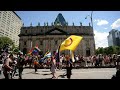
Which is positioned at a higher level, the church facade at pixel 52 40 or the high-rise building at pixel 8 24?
the high-rise building at pixel 8 24

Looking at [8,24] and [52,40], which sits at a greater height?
[8,24]

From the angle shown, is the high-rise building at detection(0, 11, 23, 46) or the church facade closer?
the church facade

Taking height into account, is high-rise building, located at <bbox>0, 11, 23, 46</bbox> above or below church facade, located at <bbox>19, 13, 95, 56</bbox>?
above

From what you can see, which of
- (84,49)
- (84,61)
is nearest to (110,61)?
(84,61)

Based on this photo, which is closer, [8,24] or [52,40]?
[52,40]

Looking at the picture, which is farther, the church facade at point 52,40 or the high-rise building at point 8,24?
the high-rise building at point 8,24
